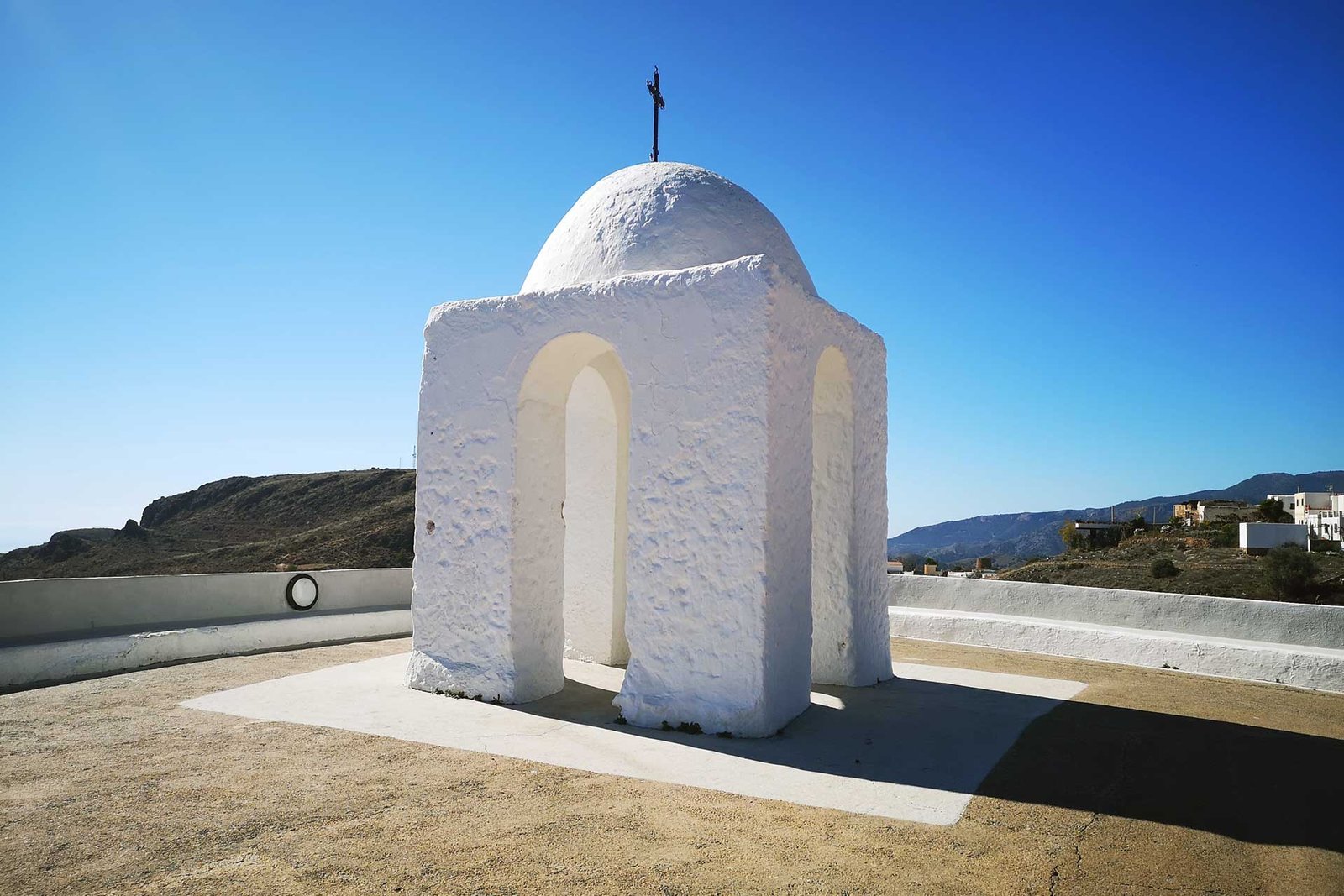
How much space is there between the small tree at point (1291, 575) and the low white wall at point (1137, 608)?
5.81 m

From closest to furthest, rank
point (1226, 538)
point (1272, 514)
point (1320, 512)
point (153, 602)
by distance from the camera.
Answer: point (153, 602) < point (1226, 538) < point (1272, 514) < point (1320, 512)

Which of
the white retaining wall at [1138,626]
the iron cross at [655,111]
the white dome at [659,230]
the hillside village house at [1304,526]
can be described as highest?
the iron cross at [655,111]

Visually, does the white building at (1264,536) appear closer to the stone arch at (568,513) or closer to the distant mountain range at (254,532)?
the distant mountain range at (254,532)

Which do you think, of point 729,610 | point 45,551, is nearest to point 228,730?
point 729,610

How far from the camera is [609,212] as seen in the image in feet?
23.6

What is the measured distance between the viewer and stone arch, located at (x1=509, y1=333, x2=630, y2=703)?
6746mm

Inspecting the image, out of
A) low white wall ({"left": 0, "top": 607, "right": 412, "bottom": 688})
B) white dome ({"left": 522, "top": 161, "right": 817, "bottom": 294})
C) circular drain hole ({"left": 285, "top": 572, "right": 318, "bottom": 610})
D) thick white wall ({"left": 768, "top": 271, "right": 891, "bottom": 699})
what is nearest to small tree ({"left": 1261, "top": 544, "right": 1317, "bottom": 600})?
thick white wall ({"left": 768, "top": 271, "right": 891, "bottom": 699})

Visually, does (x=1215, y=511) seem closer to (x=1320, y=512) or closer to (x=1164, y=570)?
(x=1320, y=512)

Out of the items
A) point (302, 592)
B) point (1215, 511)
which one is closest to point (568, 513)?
point (302, 592)

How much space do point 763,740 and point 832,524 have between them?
8.44 feet

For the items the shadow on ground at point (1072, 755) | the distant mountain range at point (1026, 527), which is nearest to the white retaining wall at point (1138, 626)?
the shadow on ground at point (1072, 755)

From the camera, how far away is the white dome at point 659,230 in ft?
22.5

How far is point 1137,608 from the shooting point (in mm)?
10039

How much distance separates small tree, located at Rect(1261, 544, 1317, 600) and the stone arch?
504 inches
